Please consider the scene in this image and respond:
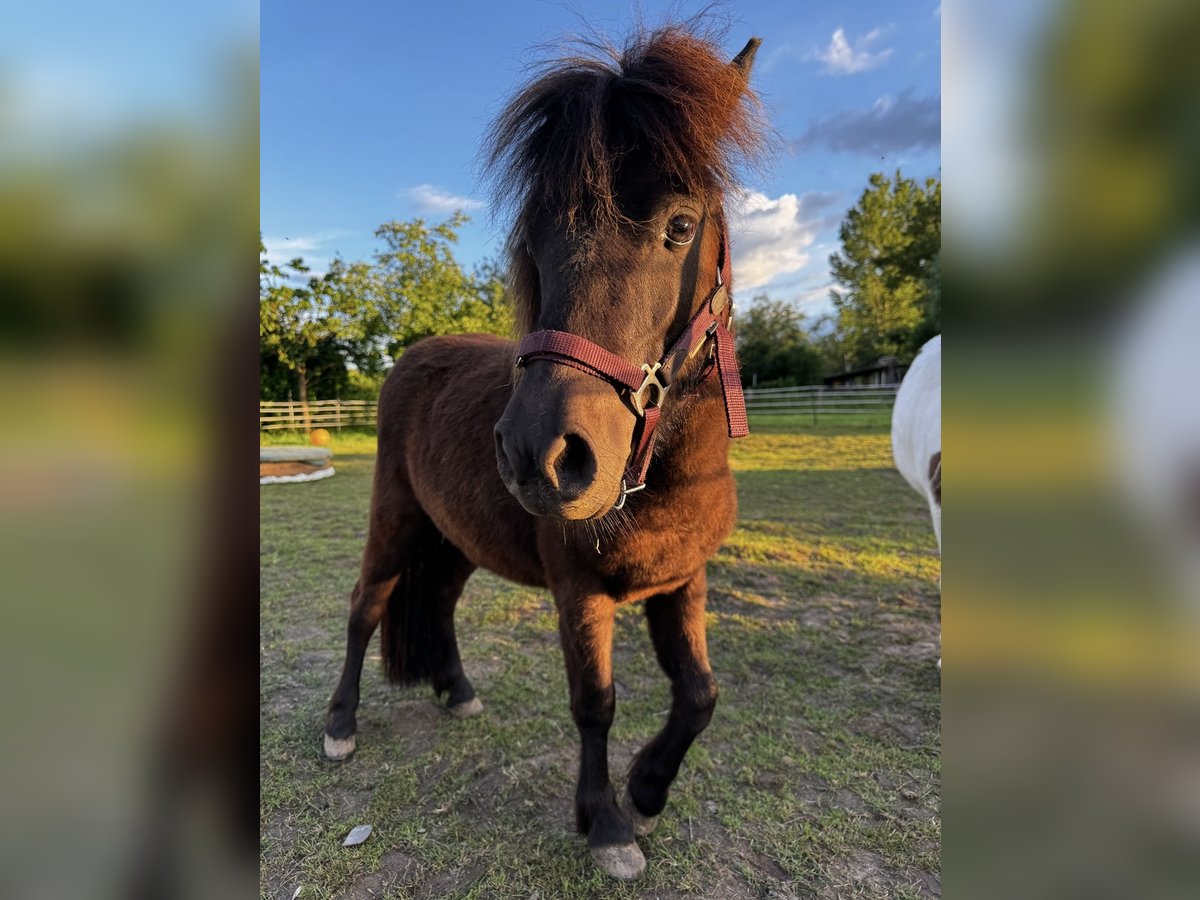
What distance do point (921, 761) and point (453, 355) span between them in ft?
9.62

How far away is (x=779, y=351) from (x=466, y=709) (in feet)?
103

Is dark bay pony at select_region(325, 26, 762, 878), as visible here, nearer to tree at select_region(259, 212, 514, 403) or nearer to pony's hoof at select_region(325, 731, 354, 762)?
pony's hoof at select_region(325, 731, 354, 762)

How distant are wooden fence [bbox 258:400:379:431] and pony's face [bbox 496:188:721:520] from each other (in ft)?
54.3

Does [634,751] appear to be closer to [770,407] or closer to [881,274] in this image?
[770,407]

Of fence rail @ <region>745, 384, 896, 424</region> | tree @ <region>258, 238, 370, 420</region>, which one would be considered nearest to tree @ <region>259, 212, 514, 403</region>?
tree @ <region>258, 238, 370, 420</region>

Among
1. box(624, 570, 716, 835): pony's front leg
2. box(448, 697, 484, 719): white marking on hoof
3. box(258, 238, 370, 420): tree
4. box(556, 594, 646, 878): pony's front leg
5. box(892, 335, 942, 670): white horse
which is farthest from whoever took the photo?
box(258, 238, 370, 420): tree

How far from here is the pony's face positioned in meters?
1.20

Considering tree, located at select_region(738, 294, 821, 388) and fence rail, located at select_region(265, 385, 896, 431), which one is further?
tree, located at select_region(738, 294, 821, 388)

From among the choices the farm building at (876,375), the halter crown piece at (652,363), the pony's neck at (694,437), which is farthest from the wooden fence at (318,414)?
the farm building at (876,375)

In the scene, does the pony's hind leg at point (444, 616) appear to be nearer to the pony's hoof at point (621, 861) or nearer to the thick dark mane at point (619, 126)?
the pony's hoof at point (621, 861)

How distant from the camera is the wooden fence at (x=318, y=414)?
16.5m
